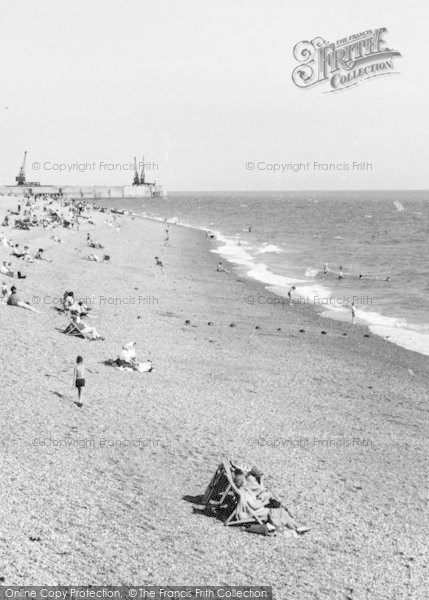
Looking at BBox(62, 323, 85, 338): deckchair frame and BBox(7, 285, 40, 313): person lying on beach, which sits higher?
BBox(7, 285, 40, 313): person lying on beach

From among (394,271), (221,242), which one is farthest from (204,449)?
(221,242)

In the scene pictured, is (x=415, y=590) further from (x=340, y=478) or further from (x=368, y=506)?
(x=340, y=478)

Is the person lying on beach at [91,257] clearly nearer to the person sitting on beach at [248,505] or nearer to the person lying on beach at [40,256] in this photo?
the person lying on beach at [40,256]

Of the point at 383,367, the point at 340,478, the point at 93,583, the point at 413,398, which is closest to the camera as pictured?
the point at 93,583

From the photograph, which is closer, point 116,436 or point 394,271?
point 116,436

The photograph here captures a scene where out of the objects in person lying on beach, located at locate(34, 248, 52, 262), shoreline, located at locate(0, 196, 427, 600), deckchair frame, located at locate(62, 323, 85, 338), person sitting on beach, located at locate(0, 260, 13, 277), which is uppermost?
person lying on beach, located at locate(34, 248, 52, 262)

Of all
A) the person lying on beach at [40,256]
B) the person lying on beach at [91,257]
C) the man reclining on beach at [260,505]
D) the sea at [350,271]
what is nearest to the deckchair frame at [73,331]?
the man reclining on beach at [260,505]

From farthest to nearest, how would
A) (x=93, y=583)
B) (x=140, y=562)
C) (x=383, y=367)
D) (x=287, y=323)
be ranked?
(x=287, y=323) < (x=383, y=367) < (x=140, y=562) < (x=93, y=583)

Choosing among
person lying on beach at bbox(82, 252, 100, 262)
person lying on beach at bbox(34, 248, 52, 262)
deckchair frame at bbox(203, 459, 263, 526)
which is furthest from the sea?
deckchair frame at bbox(203, 459, 263, 526)

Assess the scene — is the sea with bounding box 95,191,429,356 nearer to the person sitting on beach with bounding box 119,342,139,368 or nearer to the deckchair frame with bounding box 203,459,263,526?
the person sitting on beach with bounding box 119,342,139,368
